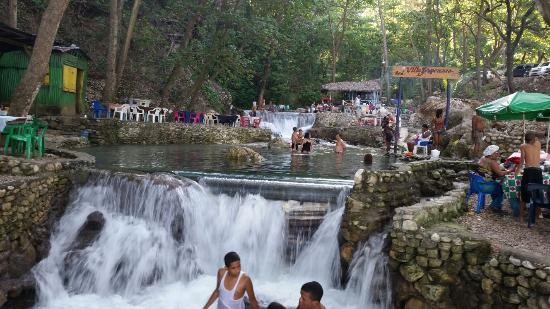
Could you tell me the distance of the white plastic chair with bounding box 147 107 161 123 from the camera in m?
23.0

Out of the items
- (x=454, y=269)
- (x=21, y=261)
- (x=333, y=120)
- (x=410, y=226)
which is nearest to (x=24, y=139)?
(x=21, y=261)

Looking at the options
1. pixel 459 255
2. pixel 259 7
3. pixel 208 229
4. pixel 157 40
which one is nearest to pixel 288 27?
pixel 259 7

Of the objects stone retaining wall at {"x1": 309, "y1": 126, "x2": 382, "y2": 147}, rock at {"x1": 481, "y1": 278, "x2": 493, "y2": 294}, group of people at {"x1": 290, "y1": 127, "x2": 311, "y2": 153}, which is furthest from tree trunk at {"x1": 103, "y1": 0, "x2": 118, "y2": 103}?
rock at {"x1": 481, "y1": 278, "x2": 493, "y2": 294}

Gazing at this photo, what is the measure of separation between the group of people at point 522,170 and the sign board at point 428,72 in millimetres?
6278

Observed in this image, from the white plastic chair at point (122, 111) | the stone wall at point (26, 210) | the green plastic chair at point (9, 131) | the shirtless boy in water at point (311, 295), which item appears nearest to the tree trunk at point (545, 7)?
the shirtless boy in water at point (311, 295)

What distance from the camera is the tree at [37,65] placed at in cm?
1206

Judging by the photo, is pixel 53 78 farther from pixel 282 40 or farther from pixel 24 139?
pixel 282 40

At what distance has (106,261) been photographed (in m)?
8.97

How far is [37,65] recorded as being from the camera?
12242 mm

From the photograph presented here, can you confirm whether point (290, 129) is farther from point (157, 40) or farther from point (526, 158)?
point (526, 158)

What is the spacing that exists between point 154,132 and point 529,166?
678 inches

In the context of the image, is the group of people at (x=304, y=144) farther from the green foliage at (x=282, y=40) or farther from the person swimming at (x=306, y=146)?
the green foliage at (x=282, y=40)

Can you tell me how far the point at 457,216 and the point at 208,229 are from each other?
5.25 meters

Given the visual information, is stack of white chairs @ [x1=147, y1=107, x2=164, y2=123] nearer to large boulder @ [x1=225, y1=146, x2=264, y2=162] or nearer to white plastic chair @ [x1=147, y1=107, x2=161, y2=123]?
white plastic chair @ [x1=147, y1=107, x2=161, y2=123]
